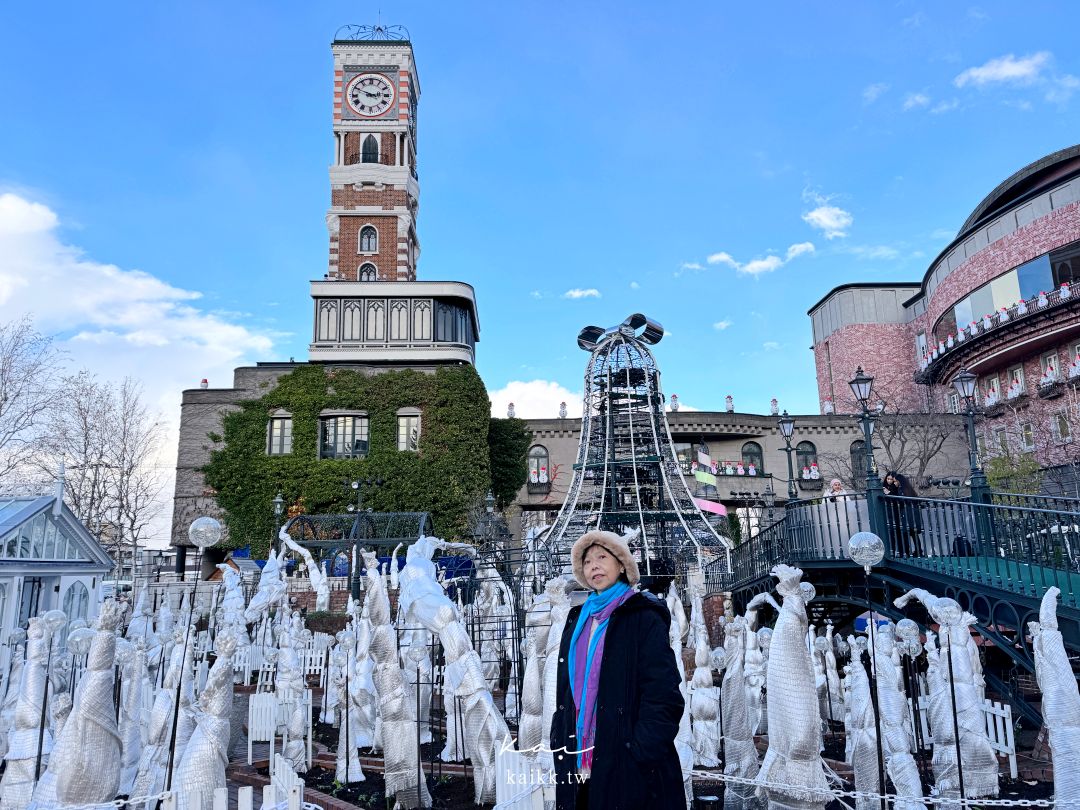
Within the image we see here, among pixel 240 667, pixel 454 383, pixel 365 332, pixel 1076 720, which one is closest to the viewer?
pixel 1076 720

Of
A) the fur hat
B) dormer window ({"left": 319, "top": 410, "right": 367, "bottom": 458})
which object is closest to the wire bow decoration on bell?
dormer window ({"left": 319, "top": 410, "right": 367, "bottom": 458})

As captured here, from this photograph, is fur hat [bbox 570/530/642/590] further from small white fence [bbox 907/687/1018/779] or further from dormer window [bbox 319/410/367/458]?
dormer window [bbox 319/410/367/458]

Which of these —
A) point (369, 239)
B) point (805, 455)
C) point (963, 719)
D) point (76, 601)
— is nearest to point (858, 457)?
point (805, 455)

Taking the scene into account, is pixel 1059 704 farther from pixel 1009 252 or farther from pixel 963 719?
pixel 1009 252

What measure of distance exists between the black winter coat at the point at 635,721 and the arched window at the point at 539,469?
33.9 m

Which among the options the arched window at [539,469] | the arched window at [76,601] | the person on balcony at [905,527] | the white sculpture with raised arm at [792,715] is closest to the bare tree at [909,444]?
the arched window at [539,469]

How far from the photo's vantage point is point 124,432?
31.8 metres

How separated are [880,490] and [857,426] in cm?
3087

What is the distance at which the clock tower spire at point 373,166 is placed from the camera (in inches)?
1508

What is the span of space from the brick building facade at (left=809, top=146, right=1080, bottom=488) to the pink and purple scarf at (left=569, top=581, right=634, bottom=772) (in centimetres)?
2640

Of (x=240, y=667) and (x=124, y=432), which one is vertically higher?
(x=124, y=432)

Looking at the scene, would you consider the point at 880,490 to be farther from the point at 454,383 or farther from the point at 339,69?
the point at 339,69

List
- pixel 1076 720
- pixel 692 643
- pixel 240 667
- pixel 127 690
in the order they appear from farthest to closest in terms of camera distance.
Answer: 1. pixel 240 667
2. pixel 692 643
3. pixel 127 690
4. pixel 1076 720

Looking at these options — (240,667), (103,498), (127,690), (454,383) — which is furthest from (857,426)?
(127,690)
